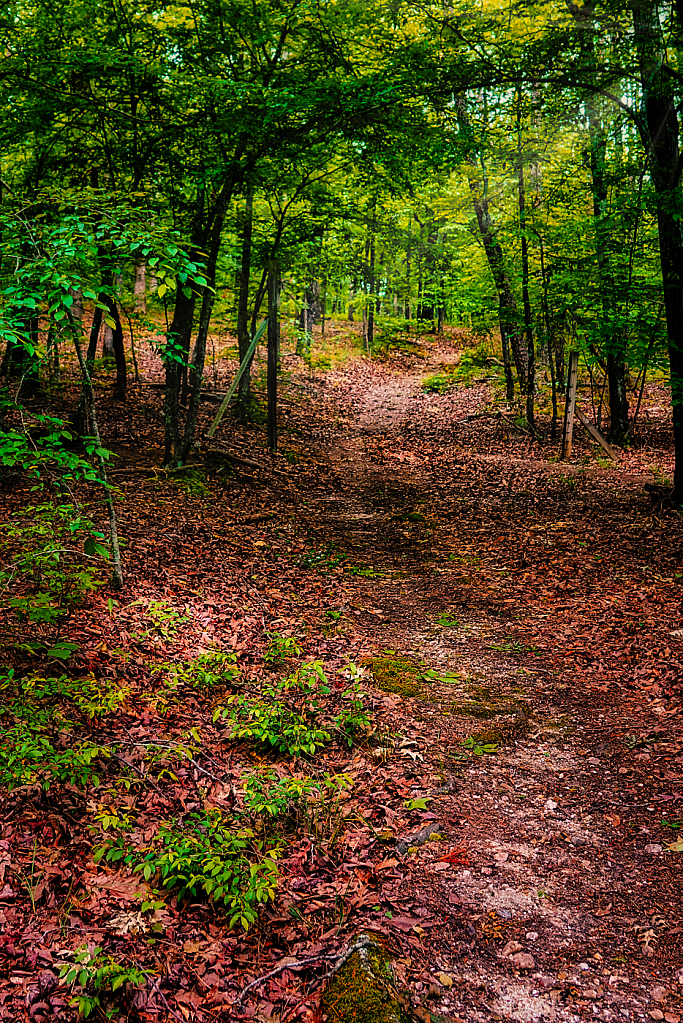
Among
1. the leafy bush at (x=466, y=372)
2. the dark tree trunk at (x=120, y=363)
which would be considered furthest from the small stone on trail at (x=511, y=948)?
the leafy bush at (x=466, y=372)

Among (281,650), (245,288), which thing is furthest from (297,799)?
(245,288)

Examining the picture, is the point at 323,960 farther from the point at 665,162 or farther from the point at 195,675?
the point at 665,162

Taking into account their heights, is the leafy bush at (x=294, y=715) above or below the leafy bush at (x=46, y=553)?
below

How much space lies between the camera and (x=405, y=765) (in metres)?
4.57

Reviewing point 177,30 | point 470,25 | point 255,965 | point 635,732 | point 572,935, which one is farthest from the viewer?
point 470,25

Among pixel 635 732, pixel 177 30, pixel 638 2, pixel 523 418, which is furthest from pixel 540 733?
pixel 523 418

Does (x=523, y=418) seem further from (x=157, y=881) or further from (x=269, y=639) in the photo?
(x=157, y=881)

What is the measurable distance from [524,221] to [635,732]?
10281 millimetres

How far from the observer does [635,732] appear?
4.79 m

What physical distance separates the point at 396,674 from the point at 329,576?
2516 millimetres

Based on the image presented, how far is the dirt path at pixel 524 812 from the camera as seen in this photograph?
290 cm

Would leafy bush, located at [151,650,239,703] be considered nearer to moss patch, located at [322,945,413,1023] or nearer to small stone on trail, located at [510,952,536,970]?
moss patch, located at [322,945,413,1023]

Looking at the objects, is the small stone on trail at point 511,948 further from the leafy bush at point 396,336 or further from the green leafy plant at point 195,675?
the leafy bush at point 396,336

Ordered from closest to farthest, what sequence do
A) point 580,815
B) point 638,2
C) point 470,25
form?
point 580,815 → point 638,2 → point 470,25
